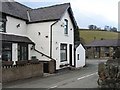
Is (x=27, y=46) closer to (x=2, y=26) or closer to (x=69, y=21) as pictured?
(x=2, y=26)

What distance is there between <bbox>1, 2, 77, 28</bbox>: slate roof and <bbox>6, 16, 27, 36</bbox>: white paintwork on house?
1.65 feet

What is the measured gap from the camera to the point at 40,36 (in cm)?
2530

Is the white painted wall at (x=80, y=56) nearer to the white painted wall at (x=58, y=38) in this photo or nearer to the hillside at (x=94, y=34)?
the white painted wall at (x=58, y=38)

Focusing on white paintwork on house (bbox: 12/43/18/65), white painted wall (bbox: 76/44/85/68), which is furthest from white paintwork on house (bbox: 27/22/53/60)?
white painted wall (bbox: 76/44/85/68)

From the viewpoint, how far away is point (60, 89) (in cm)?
1327

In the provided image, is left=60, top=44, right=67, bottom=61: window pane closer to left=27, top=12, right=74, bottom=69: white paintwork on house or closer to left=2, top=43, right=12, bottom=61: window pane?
left=27, top=12, right=74, bottom=69: white paintwork on house

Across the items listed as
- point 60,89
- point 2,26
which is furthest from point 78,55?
point 60,89

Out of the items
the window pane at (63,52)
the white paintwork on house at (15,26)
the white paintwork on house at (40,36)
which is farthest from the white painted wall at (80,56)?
the white paintwork on house at (15,26)

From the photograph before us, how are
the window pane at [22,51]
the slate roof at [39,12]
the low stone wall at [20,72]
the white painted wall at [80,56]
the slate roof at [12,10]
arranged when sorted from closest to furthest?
the low stone wall at [20,72] < the slate roof at [12,10] < the window pane at [22,51] < the slate roof at [39,12] < the white painted wall at [80,56]

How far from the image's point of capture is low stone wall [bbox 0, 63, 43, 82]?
16077 millimetres

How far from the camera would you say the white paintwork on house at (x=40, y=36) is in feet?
81.4

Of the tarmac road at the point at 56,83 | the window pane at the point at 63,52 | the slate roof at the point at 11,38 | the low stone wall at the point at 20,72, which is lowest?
the tarmac road at the point at 56,83

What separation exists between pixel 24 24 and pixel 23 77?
28.6ft

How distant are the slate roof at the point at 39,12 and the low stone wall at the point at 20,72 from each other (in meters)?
6.11
